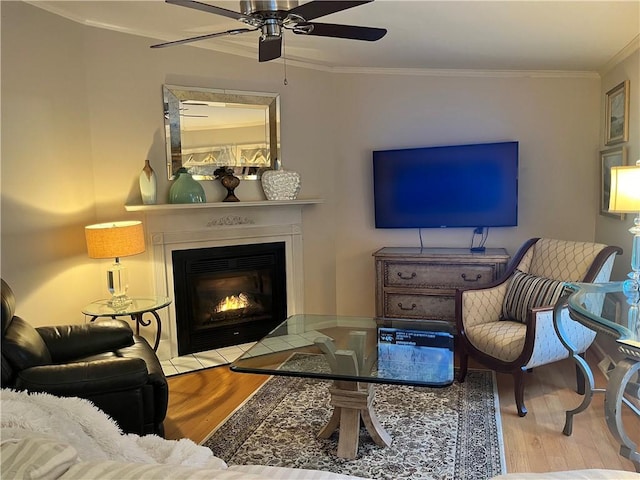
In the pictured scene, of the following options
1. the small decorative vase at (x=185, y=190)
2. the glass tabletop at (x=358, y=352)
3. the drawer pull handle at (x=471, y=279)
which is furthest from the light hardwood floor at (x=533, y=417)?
the small decorative vase at (x=185, y=190)

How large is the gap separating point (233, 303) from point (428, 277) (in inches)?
68.1

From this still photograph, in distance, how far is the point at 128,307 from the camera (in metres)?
3.33

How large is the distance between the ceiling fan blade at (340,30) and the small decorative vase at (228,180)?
189cm

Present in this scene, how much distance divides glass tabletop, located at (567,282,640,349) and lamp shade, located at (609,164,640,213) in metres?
0.47

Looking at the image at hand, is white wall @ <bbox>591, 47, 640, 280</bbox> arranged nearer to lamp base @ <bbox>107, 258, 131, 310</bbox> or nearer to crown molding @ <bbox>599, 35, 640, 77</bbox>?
crown molding @ <bbox>599, 35, 640, 77</bbox>

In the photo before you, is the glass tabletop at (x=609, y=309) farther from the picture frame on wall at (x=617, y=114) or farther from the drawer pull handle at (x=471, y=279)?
the picture frame on wall at (x=617, y=114)

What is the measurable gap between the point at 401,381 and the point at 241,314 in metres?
2.38

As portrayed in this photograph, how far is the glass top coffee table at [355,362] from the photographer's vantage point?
7.77ft

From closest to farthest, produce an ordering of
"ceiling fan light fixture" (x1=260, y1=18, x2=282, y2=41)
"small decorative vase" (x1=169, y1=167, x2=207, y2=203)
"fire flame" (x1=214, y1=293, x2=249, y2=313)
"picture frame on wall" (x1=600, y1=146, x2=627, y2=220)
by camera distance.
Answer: "ceiling fan light fixture" (x1=260, y1=18, x2=282, y2=41) → "picture frame on wall" (x1=600, y1=146, x2=627, y2=220) → "small decorative vase" (x1=169, y1=167, x2=207, y2=203) → "fire flame" (x1=214, y1=293, x2=249, y2=313)

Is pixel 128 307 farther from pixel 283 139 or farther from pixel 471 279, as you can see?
pixel 471 279

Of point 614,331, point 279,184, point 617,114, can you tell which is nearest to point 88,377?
point 279,184

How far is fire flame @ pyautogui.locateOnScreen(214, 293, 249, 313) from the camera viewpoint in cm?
427

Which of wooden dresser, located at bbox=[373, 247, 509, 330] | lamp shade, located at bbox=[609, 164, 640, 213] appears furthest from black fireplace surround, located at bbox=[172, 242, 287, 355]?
lamp shade, located at bbox=[609, 164, 640, 213]

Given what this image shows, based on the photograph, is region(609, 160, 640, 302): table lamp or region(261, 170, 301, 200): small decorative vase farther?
region(261, 170, 301, 200): small decorative vase
